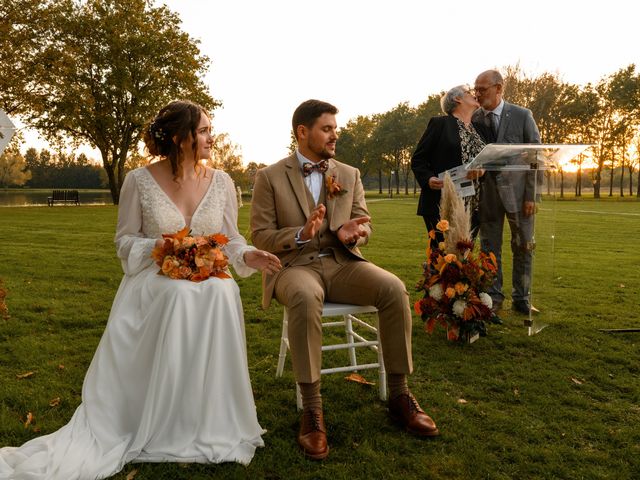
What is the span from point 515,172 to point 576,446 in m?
2.56

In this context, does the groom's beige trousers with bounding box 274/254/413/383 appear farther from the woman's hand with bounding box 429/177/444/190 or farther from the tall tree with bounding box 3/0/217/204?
the tall tree with bounding box 3/0/217/204

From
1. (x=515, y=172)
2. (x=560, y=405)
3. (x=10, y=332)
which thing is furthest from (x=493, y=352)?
(x=10, y=332)

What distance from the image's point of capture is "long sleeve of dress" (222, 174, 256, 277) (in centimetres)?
361

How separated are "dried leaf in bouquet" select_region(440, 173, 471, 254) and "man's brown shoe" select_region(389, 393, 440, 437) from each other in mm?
1812

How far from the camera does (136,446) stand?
2.94 meters

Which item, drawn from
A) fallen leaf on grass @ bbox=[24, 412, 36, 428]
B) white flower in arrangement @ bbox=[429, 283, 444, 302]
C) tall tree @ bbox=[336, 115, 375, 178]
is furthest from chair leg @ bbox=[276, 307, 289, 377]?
tall tree @ bbox=[336, 115, 375, 178]

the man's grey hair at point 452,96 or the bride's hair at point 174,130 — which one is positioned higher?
the man's grey hair at point 452,96

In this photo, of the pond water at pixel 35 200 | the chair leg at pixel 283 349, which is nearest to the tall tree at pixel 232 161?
the pond water at pixel 35 200

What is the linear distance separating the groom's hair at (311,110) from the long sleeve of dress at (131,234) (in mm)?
1213

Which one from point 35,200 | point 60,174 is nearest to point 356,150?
point 35,200

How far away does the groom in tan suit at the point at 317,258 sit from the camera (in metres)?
3.26

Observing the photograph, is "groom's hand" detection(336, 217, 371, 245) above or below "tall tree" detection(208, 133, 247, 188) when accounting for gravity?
below

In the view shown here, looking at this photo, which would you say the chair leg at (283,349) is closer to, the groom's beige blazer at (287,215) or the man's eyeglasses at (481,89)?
the groom's beige blazer at (287,215)

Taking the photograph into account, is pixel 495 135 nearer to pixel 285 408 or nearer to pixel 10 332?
pixel 285 408
